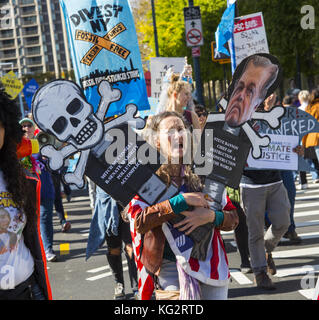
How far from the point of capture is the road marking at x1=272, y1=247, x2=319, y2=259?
6.50 metres

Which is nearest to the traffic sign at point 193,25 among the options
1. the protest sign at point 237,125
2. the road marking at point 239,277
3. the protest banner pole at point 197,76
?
the protest banner pole at point 197,76

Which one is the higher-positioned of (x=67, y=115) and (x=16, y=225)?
(x=67, y=115)

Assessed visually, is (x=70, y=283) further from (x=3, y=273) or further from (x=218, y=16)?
(x=218, y=16)

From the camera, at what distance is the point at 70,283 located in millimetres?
6305

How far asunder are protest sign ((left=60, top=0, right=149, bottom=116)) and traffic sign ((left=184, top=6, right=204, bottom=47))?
8.10m

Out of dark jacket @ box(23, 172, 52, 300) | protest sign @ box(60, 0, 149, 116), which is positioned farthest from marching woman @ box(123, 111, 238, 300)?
protest sign @ box(60, 0, 149, 116)

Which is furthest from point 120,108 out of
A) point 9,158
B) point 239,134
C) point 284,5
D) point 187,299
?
point 284,5

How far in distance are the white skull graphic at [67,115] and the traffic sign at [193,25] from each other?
10.6m

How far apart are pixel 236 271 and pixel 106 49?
307 cm

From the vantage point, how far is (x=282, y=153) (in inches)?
195

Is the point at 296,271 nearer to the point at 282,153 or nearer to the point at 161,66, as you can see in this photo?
the point at 282,153

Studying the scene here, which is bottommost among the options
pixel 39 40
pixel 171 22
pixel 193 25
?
pixel 193 25

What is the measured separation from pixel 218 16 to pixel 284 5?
7.87 m

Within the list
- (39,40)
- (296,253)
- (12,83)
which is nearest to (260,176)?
(296,253)
